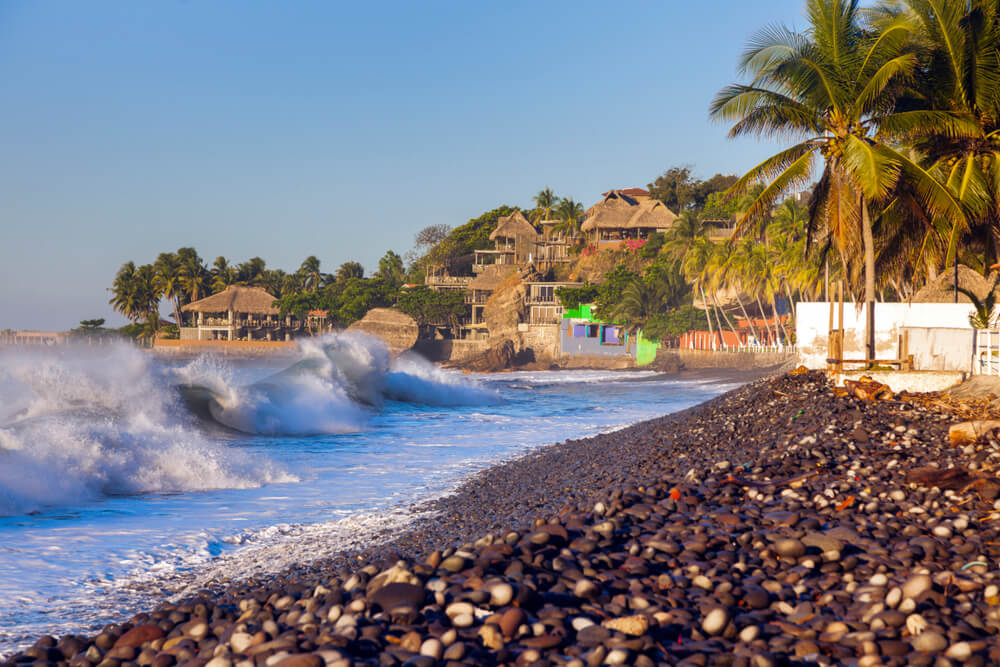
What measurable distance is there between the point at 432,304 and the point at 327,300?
12637 mm

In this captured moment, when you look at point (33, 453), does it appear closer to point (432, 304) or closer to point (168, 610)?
point (168, 610)

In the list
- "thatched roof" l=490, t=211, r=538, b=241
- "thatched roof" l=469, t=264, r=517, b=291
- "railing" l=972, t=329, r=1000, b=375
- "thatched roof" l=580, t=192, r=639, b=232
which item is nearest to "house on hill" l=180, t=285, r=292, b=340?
"thatched roof" l=469, t=264, r=517, b=291

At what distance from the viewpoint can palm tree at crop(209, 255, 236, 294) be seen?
95.1m

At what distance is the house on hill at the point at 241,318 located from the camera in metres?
82.8

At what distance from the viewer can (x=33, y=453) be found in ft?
39.9

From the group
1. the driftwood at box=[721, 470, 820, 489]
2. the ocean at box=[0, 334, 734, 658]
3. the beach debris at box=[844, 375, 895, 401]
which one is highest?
the beach debris at box=[844, 375, 895, 401]

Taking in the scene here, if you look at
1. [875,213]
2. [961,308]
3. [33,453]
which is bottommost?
[33,453]

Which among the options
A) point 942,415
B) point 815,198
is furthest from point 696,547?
point 815,198

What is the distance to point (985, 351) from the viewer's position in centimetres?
1392

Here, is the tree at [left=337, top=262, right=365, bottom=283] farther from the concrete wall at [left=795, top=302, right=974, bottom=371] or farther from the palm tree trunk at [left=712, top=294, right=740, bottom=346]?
the concrete wall at [left=795, top=302, right=974, bottom=371]

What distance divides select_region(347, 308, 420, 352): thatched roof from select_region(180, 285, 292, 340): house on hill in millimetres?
13611

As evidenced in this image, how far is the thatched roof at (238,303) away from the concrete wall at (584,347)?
32.8 meters

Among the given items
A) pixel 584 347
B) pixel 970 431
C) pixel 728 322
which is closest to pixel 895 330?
pixel 970 431

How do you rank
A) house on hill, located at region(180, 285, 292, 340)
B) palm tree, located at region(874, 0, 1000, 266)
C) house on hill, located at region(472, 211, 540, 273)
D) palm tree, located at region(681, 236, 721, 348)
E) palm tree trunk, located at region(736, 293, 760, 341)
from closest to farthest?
palm tree, located at region(874, 0, 1000, 266) < palm tree, located at region(681, 236, 721, 348) < palm tree trunk, located at region(736, 293, 760, 341) < house on hill, located at region(472, 211, 540, 273) < house on hill, located at region(180, 285, 292, 340)
